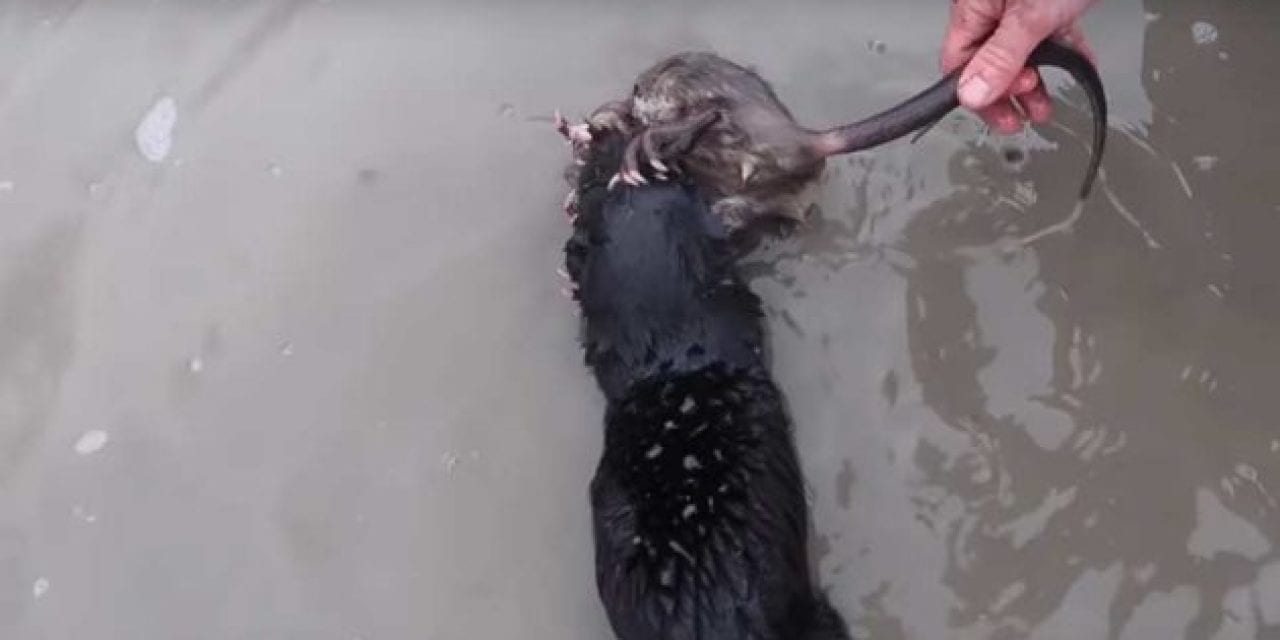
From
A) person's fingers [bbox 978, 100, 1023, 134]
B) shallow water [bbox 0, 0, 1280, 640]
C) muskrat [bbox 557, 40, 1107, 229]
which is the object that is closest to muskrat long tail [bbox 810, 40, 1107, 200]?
muskrat [bbox 557, 40, 1107, 229]

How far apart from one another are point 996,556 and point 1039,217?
0.68 metres

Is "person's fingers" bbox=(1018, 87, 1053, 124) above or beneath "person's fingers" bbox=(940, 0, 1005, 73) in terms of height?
beneath

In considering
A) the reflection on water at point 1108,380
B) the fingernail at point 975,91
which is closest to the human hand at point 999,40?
the fingernail at point 975,91

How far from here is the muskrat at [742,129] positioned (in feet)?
9.56

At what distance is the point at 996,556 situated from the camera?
3.09 m

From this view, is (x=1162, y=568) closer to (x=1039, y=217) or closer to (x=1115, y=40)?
(x=1039, y=217)

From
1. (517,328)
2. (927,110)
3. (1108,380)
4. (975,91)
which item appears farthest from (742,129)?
(1108,380)

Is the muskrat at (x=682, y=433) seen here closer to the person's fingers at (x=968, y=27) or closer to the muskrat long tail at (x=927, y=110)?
the muskrat long tail at (x=927, y=110)

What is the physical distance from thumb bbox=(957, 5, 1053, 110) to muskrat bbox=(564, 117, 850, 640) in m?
0.52

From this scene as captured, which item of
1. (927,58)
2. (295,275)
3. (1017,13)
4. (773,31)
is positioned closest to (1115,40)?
(927,58)

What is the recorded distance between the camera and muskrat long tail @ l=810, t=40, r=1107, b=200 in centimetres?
286

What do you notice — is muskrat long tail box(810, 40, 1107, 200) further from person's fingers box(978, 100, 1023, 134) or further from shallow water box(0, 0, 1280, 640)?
shallow water box(0, 0, 1280, 640)

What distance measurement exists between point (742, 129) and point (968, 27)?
44 cm

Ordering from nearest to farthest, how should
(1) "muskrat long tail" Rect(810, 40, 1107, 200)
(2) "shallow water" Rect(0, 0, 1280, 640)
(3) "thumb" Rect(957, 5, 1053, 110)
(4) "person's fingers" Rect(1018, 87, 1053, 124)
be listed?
1. (3) "thumb" Rect(957, 5, 1053, 110)
2. (1) "muskrat long tail" Rect(810, 40, 1107, 200)
3. (4) "person's fingers" Rect(1018, 87, 1053, 124)
4. (2) "shallow water" Rect(0, 0, 1280, 640)
